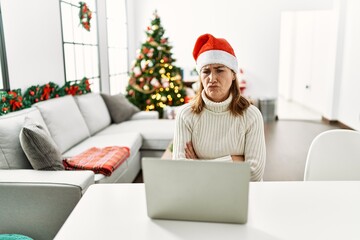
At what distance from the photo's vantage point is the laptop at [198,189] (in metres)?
1.00

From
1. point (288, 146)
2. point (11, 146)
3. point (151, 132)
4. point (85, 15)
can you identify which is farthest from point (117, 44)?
point (11, 146)

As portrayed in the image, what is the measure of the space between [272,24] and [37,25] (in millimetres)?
4313

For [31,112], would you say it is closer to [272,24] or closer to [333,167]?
[333,167]

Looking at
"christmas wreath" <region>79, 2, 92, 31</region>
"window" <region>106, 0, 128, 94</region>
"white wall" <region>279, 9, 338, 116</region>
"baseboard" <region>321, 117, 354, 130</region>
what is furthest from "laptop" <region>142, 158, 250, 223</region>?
"white wall" <region>279, 9, 338, 116</region>

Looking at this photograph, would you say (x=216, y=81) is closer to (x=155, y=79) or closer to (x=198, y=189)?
(x=198, y=189)

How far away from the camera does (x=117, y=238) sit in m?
1.01

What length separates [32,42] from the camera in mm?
3133

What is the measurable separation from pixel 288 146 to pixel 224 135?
331 cm

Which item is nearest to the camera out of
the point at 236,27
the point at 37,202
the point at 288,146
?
the point at 37,202

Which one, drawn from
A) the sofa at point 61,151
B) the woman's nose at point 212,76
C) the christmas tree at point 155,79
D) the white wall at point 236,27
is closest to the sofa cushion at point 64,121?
the sofa at point 61,151

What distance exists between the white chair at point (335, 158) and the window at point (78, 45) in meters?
3.01

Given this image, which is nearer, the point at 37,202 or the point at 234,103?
the point at 234,103

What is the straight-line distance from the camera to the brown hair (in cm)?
161

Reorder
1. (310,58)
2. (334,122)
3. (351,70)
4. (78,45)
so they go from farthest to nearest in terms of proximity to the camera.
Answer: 1. (310,58)
2. (334,122)
3. (351,70)
4. (78,45)
